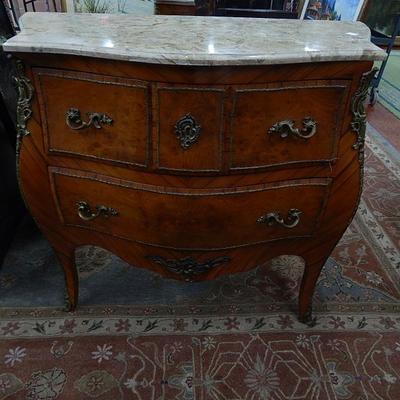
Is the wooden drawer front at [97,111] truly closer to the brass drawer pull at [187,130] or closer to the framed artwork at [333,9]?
the brass drawer pull at [187,130]

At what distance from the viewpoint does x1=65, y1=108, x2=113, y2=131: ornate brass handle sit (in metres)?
0.90

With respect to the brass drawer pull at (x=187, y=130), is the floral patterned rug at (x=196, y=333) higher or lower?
lower

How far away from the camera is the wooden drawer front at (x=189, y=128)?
0.84 m

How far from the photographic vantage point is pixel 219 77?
812 mm

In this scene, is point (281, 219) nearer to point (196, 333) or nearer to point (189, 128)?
point (189, 128)

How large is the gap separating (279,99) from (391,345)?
991 mm

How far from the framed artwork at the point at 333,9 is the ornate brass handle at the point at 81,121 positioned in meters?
1.16

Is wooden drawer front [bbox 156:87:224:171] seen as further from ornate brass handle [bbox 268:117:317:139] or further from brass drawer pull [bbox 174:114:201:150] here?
ornate brass handle [bbox 268:117:317:139]

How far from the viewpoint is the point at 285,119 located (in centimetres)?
90

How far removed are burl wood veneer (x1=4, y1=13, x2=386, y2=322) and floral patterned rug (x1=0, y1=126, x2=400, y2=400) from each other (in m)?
0.32

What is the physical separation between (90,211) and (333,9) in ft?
5.51

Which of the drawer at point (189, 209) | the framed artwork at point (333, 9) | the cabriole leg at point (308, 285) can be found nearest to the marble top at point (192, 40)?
the drawer at point (189, 209)

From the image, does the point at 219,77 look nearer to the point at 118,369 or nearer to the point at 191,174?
the point at 191,174

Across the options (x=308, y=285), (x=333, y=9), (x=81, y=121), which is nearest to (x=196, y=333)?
(x=308, y=285)
